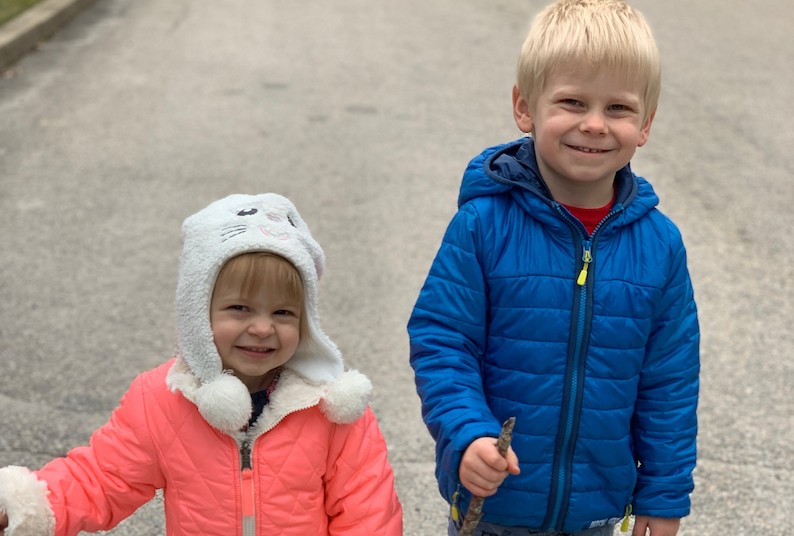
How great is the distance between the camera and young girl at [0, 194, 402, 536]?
2.24m

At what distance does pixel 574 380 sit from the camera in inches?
88.0

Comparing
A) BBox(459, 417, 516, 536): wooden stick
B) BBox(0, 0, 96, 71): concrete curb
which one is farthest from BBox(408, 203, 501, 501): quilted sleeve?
BBox(0, 0, 96, 71): concrete curb

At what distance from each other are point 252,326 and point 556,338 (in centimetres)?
59

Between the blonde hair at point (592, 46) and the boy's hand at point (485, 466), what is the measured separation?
0.71 metres

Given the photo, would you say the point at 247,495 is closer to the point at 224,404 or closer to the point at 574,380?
Answer: the point at 224,404

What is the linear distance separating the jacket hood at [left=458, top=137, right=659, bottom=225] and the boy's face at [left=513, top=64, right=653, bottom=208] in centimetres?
5

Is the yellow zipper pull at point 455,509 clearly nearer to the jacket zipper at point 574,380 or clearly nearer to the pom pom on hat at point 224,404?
the jacket zipper at point 574,380

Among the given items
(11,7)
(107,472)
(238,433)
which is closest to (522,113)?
(238,433)

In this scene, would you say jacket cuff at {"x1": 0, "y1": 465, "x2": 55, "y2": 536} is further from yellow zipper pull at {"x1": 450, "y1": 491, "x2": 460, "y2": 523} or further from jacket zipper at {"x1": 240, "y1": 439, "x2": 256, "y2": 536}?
yellow zipper pull at {"x1": 450, "y1": 491, "x2": 460, "y2": 523}

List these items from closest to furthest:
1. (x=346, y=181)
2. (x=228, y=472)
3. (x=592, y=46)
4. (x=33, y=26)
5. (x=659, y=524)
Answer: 1. (x=592, y=46)
2. (x=228, y=472)
3. (x=659, y=524)
4. (x=346, y=181)
5. (x=33, y=26)

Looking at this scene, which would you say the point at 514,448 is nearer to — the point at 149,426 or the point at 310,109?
the point at 149,426

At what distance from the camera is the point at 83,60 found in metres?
9.56

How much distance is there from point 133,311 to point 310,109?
11.6ft

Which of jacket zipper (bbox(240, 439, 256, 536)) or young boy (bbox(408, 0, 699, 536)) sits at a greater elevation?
young boy (bbox(408, 0, 699, 536))
